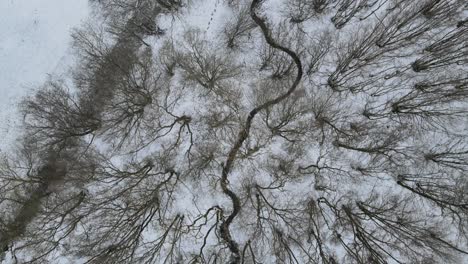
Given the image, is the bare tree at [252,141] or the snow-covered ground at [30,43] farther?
the snow-covered ground at [30,43]

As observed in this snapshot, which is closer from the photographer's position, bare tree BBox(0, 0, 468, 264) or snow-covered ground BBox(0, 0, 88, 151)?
bare tree BBox(0, 0, 468, 264)

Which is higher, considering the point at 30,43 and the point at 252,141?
the point at 30,43

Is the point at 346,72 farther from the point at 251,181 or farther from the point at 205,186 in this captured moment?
the point at 205,186

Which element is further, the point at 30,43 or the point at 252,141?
the point at 30,43

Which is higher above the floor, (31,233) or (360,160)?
(31,233)

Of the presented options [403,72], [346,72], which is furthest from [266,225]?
[403,72]

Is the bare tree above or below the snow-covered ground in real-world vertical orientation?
below

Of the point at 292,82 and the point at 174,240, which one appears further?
the point at 292,82

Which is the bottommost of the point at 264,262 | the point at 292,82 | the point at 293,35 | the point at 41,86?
the point at 264,262
